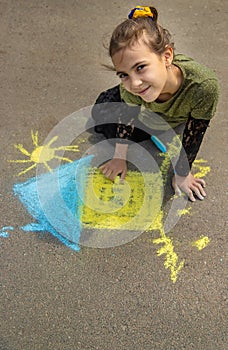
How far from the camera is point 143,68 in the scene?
1.71 m

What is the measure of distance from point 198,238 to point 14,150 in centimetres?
118

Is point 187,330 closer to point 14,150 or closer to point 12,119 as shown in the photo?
point 14,150

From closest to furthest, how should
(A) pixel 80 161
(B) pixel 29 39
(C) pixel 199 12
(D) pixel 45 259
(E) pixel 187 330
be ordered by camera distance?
(E) pixel 187 330 → (D) pixel 45 259 → (A) pixel 80 161 → (B) pixel 29 39 → (C) pixel 199 12

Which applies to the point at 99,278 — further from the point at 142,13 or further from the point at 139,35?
the point at 142,13

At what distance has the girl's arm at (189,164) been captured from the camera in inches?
80.5

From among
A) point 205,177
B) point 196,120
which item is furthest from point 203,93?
point 205,177

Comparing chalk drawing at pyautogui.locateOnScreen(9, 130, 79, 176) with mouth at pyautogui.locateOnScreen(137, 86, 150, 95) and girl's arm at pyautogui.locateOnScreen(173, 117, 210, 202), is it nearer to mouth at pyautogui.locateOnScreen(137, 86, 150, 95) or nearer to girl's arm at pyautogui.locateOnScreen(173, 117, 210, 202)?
girl's arm at pyautogui.locateOnScreen(173, 117, 210, 202)

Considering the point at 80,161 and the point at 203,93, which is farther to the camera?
the point at 80,161

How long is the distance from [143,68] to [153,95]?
0.16 m

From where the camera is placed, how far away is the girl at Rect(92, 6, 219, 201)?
1.68 m

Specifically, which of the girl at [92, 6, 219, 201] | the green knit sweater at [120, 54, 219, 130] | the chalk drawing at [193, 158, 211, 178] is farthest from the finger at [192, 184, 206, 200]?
the green knit sweater at [120, 54, 219, 130]

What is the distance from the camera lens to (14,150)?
7.94 feet

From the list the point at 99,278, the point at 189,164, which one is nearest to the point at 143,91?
the point at 189,164

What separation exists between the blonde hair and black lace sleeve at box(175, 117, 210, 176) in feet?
1.43
